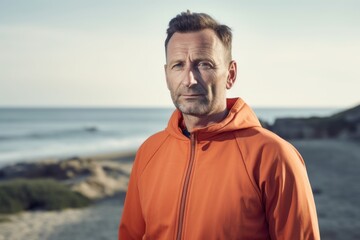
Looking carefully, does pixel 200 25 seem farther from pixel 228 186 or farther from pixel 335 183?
pixel 335 183

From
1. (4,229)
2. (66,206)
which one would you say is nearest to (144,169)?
(4,229)

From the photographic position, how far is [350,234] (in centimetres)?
905

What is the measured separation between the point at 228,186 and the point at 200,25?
0.84 metres

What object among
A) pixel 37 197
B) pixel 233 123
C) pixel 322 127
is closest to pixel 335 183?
pixel 37 197

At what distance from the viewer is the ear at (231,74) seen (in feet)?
9.08

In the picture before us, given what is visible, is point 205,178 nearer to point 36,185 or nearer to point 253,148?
point 253,148

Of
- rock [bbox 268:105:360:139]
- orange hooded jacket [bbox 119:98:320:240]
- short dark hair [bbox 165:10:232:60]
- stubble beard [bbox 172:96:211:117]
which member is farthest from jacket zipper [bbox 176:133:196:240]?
rock [bbox 268:105:360:139]

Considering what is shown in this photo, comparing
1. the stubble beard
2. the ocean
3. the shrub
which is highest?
the stubble beard

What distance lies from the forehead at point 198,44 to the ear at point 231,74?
0.13m

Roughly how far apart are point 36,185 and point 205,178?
11.1 m

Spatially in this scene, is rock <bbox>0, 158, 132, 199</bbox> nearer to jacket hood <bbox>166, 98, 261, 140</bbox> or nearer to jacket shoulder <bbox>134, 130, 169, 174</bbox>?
jacket shoulder <bbox>134, 130, 169, 174</bbox>

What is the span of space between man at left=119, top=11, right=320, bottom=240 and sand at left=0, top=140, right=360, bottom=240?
6.75m

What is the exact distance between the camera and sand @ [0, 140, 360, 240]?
379 inches

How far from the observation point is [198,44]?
2.64m
